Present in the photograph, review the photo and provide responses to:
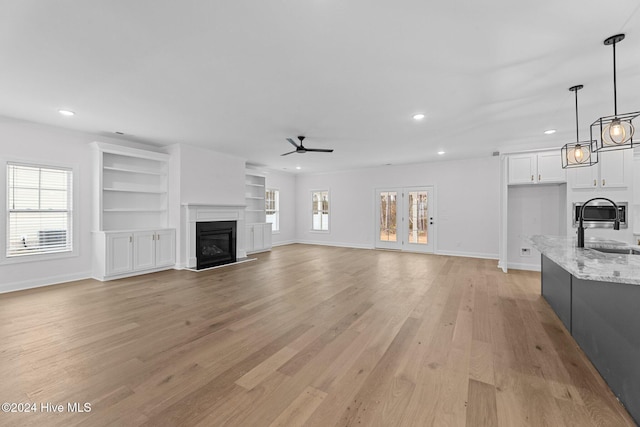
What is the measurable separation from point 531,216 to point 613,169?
149 centimetres

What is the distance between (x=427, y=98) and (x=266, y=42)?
207cm

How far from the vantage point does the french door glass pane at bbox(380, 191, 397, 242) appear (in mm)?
8375

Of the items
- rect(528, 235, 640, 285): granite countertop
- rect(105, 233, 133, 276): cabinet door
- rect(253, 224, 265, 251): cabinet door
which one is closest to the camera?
rect(528, 235, 640, 285): granite countertop

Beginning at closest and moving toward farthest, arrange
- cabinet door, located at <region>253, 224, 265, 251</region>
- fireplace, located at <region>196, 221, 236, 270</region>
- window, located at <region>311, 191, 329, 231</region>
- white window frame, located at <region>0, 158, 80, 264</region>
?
white window frame, located at <region>0, 158, 80, 264</region> < fireplace, located at <region>196, 221, 236, 270</region> < cabinet door, located at <region>253, 224, 265, 251</region> < window, located at <region>311, 191, 329, 231</region>

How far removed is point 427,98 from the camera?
11.1 feet

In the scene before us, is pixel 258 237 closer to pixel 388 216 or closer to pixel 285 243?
pixel 285 243

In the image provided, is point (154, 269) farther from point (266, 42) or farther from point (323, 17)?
point (323, 17)

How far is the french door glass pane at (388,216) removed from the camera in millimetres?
8375

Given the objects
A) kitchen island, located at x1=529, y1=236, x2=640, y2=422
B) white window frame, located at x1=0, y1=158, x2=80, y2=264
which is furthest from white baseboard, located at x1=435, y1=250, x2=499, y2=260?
white window frame, located at x1=0, y1=158, x2=80, y2=264

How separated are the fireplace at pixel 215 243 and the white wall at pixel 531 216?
248 inches

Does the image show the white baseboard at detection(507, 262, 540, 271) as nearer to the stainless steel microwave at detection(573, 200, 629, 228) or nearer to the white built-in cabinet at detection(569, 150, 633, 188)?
the stainless steel microwave at detection(573, 200, 629, 228)

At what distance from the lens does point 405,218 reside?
8.16 metres

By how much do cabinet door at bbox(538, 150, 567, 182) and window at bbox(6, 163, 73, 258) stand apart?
28.7ft

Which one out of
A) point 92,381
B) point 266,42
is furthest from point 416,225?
point 92,381
